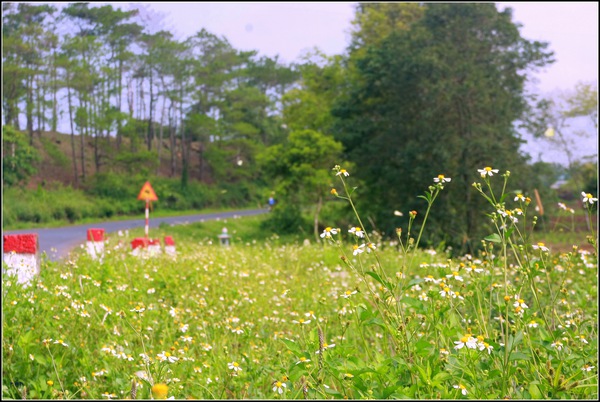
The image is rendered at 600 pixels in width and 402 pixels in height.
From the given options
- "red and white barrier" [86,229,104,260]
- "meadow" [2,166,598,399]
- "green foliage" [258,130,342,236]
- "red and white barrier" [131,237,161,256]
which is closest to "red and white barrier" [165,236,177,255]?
"red and white barrier" [131,237,161,256]

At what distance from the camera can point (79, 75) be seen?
6043 millimetres

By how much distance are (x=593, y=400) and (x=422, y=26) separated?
1328cm

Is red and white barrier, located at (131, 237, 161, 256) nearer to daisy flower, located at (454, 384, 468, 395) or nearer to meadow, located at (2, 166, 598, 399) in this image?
meadow, located at (2, 166, 598, 399)

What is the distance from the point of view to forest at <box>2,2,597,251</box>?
5.98 metres

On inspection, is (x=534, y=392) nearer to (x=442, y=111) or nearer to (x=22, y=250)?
(x=22, y=250)

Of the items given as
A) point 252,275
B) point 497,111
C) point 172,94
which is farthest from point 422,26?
point 252,275

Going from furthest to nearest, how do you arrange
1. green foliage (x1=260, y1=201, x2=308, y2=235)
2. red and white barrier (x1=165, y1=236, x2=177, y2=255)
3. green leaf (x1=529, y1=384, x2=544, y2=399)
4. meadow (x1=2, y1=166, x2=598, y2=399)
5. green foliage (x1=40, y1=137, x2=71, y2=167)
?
green foliage (x1=260, y1=201, x2=308, y2=235), red and white barrier (x1=165, y1=236, x2=177, y2=255), green foliage (x1=40, y1=137, x2=71, y2=167), meadow (x1=2, y1=166, x2=598, y2=399), green leaf (x1=529, y1=384, x2=544, y2=399)

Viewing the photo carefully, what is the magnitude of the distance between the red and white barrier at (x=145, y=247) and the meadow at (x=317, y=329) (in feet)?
0.49

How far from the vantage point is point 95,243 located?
229 inches

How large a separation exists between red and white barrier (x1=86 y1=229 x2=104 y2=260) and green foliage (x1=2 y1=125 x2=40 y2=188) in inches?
46.7

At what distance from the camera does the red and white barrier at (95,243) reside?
547 centimetres

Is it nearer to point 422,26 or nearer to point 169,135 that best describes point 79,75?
point 169,135

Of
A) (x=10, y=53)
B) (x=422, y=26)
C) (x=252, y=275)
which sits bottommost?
(x=252, y=275)

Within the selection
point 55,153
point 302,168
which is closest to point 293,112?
point 302,168
